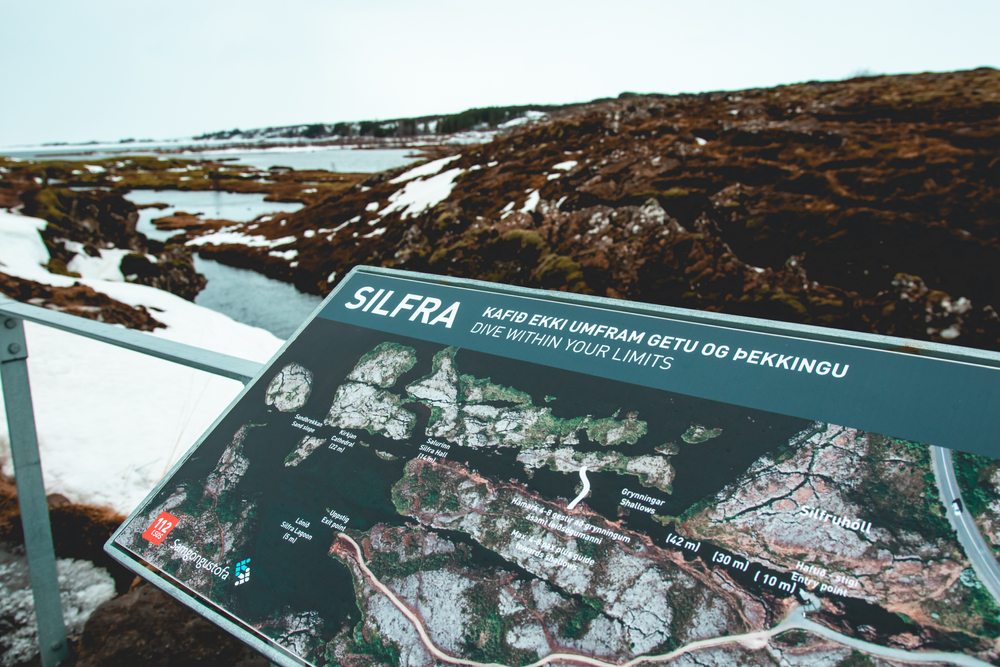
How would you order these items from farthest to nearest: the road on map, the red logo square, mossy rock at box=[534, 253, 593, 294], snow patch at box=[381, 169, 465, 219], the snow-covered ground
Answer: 1. snow patch at box=[381, 169, 465, 219]
2. mossy rock at box=[534, 253, 593, 294]
3. the snow-covered ground
4. the red logo square
5. the road on map

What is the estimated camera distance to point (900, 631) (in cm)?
124

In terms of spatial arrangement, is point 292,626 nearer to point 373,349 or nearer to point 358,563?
point 358,563

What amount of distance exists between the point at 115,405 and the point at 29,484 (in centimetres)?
375

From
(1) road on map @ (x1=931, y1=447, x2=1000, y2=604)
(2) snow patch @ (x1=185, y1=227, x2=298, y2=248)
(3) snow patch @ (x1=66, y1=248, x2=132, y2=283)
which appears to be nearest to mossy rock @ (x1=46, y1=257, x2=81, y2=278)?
(3) snow patch @ (x1=66, y1=248, x2=132, y2=283)

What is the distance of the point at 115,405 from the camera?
6070mm

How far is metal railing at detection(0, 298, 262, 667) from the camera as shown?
268cm

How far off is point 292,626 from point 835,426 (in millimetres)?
1821

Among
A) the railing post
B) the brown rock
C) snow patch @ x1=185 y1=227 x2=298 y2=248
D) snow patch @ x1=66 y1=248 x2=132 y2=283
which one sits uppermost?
the railing post

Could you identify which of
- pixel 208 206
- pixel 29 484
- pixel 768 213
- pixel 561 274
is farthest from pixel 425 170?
pixel 208 206

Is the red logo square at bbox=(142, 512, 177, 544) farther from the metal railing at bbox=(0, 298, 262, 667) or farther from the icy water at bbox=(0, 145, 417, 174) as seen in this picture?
the icy water at bbox=(0, 145, 417, 174)

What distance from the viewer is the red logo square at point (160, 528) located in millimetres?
2162

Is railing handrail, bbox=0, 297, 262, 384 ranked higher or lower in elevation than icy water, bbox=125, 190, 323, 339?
higher

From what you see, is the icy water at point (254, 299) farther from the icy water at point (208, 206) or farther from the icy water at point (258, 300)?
the icy water at point (208, 206)

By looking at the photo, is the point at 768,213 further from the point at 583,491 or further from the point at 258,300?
the point at 258,300
